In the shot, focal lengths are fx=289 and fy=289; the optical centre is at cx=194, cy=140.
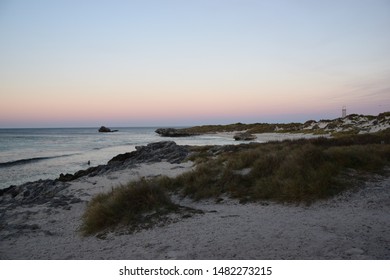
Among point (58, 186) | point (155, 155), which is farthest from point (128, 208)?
point (155, 155)

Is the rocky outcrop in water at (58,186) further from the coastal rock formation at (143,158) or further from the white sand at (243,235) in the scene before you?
the white sand at (243,235)

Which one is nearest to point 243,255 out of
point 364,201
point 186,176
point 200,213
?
point 200,213

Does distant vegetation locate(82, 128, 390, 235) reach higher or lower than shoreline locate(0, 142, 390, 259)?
higher

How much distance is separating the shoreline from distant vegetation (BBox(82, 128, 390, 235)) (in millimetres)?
451

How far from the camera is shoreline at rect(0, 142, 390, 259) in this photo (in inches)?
202

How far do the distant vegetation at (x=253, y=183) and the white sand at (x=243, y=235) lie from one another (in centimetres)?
58

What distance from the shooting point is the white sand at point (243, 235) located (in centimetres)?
509

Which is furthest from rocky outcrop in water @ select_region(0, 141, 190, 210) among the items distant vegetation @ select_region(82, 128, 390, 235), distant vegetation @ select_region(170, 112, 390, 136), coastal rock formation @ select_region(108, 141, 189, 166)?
distant vegetation @ select_region(170, 112, 390, 136)

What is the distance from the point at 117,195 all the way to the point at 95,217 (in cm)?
89

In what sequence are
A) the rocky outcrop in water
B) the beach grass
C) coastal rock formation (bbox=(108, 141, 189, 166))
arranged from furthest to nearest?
coastal rock formation (bbox=(108, 141, 189, 166)) → the rocky outcrop in water → the beach grass

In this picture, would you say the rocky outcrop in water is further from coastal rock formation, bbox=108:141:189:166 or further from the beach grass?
the beach grass

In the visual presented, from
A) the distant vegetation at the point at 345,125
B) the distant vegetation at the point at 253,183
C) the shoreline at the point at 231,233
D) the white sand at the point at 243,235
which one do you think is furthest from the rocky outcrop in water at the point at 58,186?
the distant vegetation at the point at 345,125

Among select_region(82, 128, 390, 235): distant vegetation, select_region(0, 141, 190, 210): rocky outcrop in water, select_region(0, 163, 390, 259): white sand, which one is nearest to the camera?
select_region(0, 163, 390, 259): white sand

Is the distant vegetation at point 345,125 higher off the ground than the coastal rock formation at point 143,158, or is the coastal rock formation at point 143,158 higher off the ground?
the distant vegetation at point 345,125
